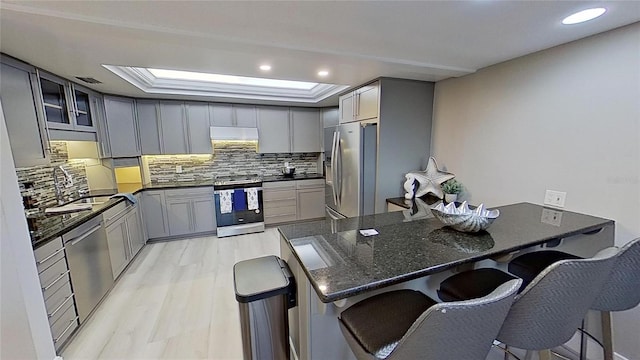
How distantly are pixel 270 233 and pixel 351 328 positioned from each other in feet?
10.8

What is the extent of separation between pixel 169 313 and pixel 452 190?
115 inches

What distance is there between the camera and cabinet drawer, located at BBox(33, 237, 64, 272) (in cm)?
164

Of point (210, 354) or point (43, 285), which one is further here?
point (210, 354)

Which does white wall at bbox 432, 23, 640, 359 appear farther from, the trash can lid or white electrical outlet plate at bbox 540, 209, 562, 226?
the trash can lid

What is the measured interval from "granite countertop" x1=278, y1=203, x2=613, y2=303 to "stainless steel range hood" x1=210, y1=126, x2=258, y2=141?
2842mm

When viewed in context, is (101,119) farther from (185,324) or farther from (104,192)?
(185,324)

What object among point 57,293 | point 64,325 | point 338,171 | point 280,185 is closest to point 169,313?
point 64,325

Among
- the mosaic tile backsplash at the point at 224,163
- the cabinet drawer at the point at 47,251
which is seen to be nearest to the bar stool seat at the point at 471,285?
the cabinet drawer at the point at 47,251

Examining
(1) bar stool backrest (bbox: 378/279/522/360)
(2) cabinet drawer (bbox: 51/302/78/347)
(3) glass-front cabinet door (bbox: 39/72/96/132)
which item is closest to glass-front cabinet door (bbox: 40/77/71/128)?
(3) glass-front cabinet door (bbox: 39/72/96/132)

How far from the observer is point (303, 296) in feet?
4.23

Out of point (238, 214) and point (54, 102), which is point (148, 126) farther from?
point (238, 214)

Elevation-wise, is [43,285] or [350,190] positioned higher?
[350,190]

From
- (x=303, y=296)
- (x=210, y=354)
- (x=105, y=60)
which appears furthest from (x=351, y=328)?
(x=105, y=60)

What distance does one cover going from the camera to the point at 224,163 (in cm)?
452
